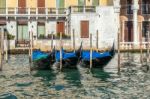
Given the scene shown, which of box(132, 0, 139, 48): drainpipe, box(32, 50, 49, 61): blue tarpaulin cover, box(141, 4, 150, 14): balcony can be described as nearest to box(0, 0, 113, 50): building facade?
box(132, 0, 139, 48): drainpipe

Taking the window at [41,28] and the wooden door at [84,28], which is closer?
the wooden door at [84,28]

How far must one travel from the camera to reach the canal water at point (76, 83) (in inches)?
946

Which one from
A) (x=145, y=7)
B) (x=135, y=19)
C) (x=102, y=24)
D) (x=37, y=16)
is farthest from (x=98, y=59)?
(x=145, y=7)

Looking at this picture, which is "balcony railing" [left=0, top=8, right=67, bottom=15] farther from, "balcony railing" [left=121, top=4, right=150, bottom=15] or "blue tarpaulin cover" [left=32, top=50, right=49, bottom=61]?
"blue tarpaulin cover" [left=32, top=50, right=49, bottom=61]

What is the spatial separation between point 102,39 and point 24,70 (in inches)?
674

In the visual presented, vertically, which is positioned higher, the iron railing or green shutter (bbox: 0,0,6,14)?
green shutter (bbox: 0,0,6,14)

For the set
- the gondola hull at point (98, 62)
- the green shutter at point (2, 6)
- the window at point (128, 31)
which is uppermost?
the green shutter at point (2, 6)

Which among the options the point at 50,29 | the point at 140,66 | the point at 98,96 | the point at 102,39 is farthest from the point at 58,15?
the point at 98,96

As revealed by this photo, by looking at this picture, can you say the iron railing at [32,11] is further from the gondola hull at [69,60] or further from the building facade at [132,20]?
the gondola hull at [69,60]

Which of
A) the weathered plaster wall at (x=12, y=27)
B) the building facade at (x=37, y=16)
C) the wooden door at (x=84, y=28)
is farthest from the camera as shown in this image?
the weathered plaster wall at (x=12, y=27)

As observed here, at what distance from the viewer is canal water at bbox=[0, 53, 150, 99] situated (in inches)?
946

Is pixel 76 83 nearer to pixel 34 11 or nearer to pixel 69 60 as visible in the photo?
pixel 69 60

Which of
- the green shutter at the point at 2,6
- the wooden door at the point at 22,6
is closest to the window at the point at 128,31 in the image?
the wooden door at the point at 22,6

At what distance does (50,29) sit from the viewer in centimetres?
5425
